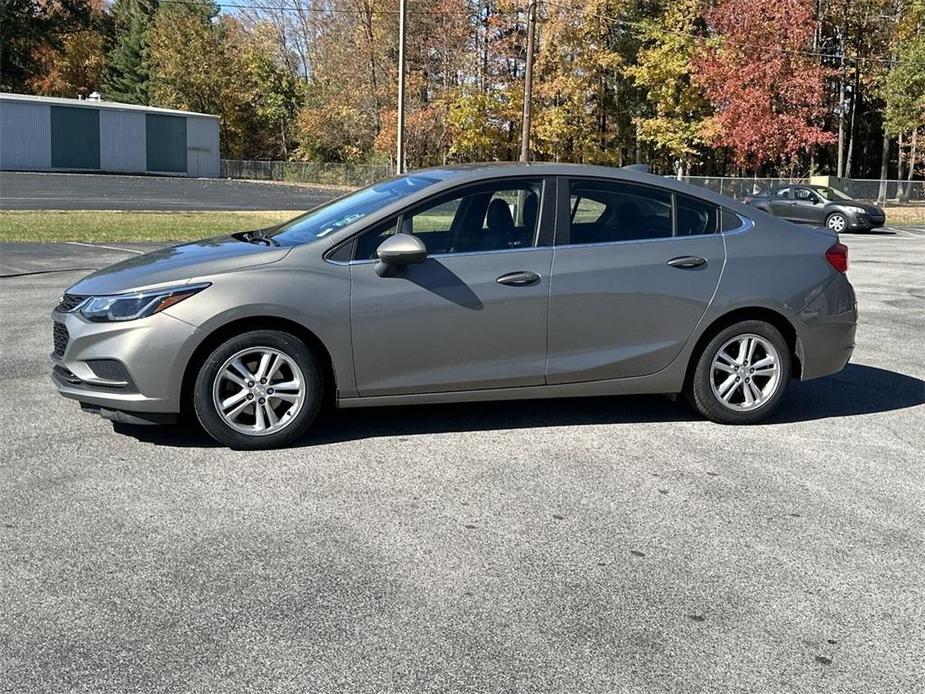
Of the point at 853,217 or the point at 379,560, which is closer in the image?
the point at 379,560

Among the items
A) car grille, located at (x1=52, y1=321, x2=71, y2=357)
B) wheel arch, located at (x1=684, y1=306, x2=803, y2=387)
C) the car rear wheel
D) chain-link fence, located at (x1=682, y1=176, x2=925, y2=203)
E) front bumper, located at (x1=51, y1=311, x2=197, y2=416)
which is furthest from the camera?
chain-link fence, located at (x1=682, y1=176, x2=925, y2=203)

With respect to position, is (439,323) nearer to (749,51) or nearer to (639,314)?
(639,314)

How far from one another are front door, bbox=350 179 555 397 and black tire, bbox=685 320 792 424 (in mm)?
1084

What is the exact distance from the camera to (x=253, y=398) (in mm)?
5207

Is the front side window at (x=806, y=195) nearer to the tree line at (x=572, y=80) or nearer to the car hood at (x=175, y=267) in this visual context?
the tree line at (x=572, y=80)

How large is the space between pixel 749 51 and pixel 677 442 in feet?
129

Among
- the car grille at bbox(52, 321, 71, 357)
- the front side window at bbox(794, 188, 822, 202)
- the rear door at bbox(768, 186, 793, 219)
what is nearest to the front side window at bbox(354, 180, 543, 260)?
the car grille at bbox(52, 321, 71, 357)

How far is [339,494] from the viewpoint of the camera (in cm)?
465

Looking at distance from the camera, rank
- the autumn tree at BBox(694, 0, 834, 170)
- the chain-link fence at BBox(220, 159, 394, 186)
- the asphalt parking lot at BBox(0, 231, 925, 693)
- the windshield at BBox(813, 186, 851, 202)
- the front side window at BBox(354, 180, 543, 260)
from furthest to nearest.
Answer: the chain-link fence at BBox(220, 159, 394, 186)
the autumn tree at BBox(694, 0, 834, 170)
the windshield at BBox(813, 186, 851, 202)
the front side window at BBox(354, 180, 543, 260)
the asphalt parking lot at BBox(0, 231, 925, 693)

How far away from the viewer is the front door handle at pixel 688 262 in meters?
5.82

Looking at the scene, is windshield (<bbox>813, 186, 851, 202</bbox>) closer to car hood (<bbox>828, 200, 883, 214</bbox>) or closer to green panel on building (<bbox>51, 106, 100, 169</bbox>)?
car hood (<bbox>828, 200, 883, 214</bbox>)

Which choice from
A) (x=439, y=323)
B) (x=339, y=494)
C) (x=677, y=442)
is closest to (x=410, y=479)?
(x=339, y=494)

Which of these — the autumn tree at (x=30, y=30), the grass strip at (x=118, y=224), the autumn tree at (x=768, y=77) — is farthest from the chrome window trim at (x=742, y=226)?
the autumn tree at (x=30, y=30)

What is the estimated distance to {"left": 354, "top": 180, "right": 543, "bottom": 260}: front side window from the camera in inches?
219
